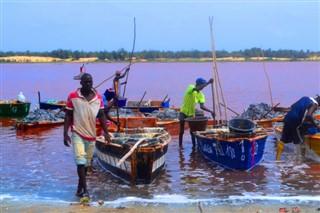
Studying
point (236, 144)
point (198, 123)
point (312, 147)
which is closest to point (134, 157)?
point (236, 144)

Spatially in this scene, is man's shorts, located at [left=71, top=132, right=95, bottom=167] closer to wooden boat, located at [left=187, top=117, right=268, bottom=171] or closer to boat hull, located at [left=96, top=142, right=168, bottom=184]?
boat hull, located at [left=96, top=142, right=168, bottom=184]

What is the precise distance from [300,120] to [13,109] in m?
12.8

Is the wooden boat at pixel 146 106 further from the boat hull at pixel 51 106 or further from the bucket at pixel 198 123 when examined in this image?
the bucket at pixel 198 123

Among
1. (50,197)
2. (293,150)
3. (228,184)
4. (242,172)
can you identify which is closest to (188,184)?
(228,184)

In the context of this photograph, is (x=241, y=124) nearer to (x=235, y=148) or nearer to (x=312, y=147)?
(x=235, y=148)

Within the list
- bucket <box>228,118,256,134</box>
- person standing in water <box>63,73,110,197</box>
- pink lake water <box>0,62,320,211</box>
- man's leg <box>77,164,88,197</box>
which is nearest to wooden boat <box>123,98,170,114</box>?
pink lake water <box>0,62,320,211</box>

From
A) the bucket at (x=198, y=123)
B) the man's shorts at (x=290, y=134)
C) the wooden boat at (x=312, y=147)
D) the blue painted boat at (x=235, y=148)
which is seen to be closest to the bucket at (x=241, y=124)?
the blue painted boat at (x=235, y=148)

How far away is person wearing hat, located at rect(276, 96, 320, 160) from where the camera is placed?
9.66 m

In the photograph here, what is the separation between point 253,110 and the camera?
15.6 m

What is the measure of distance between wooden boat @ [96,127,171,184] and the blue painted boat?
1098 millimetres

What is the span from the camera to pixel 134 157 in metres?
8.02

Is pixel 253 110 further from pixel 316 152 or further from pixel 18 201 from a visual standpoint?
pixel 18 201

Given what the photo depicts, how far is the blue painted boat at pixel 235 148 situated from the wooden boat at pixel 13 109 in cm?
1110

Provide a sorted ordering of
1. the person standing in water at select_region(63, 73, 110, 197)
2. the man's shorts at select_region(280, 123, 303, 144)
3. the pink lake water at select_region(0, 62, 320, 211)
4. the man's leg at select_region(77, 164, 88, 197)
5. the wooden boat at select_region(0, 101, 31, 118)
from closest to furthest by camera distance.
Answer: the person standing in water at select_region(63, 73, 110, 197)
the man's leg at select_region(77, 164, 88, 197)
the pink lake water at select_region(0, 62, 320, 211)
the man's shorts at select_region(280, 123, 303, 144)
the wooden boat at select_region(0, 101, 31, 118)
